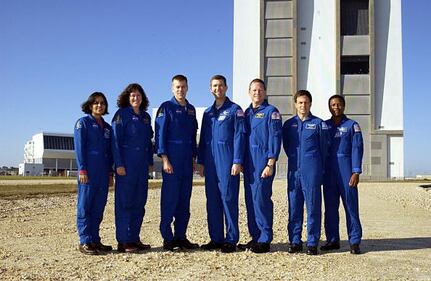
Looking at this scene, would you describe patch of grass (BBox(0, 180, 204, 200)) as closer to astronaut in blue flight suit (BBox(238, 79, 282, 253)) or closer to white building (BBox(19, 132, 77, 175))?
astronaut in blue flight suit (BBox(238, 79, 282, 253))

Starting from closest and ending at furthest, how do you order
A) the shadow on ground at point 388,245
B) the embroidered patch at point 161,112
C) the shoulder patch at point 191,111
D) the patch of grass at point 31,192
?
1. the embroidered patch at point 161,112
2. the shoulder patch at point 191,111
3. the shadow on ground at point 388,245
4. the patch of grass at point 31,192

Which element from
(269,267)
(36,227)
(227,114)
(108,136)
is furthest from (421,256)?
(36,227)

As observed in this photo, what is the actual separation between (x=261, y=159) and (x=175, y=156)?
3.43ft

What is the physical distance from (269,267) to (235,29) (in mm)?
36011

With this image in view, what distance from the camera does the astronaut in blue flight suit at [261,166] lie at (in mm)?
6043

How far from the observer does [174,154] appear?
6.18 m

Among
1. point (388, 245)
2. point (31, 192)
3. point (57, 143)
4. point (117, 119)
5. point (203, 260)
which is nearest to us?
point (203, 260)

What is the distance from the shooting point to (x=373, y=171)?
124 ft

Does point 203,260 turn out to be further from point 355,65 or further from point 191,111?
point 355,65

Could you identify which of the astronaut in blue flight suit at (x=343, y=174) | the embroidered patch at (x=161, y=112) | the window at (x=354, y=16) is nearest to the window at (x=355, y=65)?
the window at (x=354, y=16)

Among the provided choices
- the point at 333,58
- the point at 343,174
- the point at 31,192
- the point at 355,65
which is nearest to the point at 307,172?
the point at 343,174

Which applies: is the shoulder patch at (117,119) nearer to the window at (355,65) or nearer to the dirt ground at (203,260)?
the dirt ground at (203,260)

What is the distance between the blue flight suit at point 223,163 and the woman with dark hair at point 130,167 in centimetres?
79

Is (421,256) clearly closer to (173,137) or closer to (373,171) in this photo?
(173,137)
